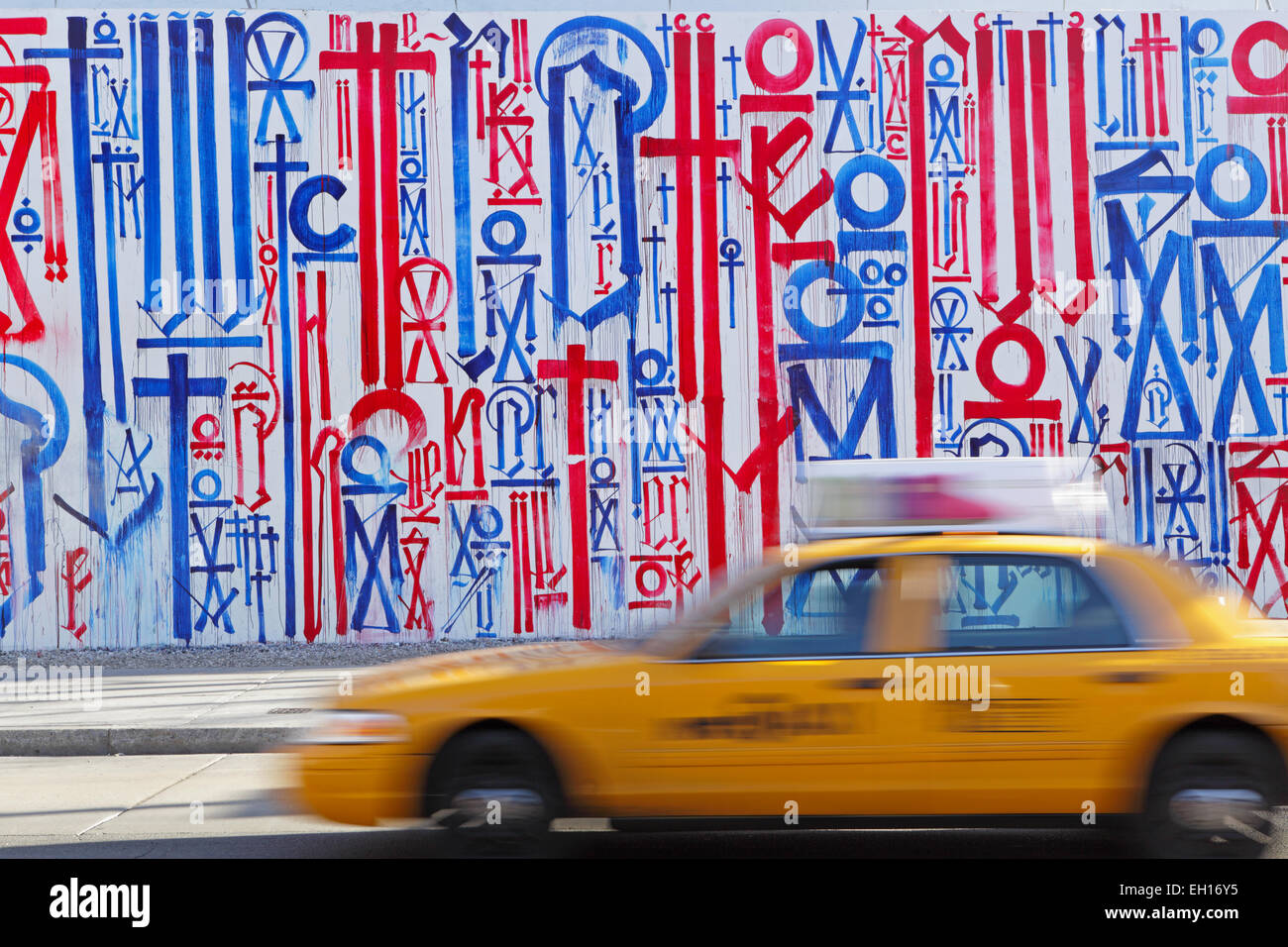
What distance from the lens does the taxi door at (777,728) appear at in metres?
5.53

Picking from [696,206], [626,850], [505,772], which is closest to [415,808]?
[505,772]

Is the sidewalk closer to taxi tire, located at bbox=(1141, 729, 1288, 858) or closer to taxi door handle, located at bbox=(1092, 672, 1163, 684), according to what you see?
taxi door handle, located at bbox=(1092, 672, 1163, 684)

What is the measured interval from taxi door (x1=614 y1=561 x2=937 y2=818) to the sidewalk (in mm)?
3570

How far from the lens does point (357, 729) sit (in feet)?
18.9

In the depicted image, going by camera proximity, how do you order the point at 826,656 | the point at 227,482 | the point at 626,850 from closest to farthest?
the point at 826,656
the point at 626,850
the point at 227,482

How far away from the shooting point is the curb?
9.50 m

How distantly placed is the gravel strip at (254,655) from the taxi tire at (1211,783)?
8.86 meters

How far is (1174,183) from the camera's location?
14727 mm

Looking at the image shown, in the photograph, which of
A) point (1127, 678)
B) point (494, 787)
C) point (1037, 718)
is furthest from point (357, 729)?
point (1127, 678)

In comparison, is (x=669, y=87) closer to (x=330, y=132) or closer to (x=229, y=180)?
(x=330, y=132)

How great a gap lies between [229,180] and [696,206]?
4.94 m

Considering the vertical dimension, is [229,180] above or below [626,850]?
above

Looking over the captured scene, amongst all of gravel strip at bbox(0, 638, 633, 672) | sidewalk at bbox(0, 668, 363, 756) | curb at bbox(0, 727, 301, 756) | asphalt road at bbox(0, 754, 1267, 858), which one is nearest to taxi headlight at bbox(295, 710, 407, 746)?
asphalt road at bbox(0, 754, 1267, 858)

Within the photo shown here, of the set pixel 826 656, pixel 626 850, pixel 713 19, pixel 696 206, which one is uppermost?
pixel 713 19
